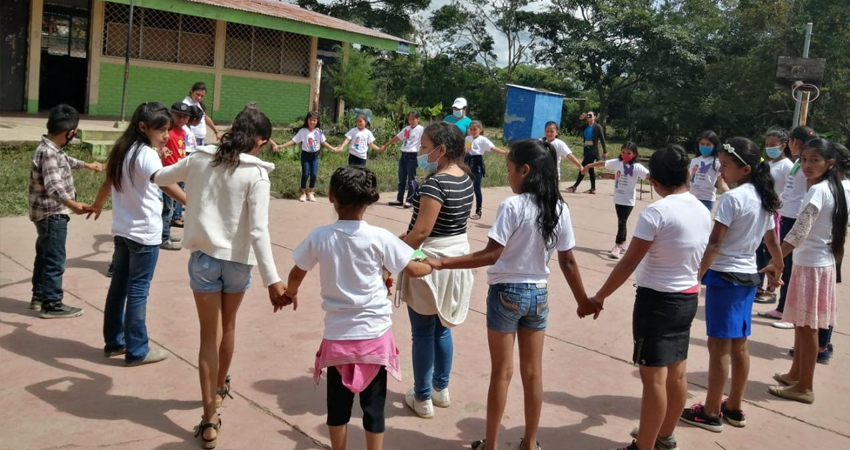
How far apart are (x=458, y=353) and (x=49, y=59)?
1563 centimetres

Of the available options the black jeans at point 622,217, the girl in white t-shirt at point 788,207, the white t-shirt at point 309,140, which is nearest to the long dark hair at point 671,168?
the girl in white t-shirt at point 788,207

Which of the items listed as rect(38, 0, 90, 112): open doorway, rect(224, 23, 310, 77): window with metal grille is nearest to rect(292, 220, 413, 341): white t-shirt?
rect(38, 0, 90, 112): open doorway

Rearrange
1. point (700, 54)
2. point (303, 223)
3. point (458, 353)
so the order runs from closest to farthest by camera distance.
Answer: point (458, 353)
point (303, 223)
point (700, 54)

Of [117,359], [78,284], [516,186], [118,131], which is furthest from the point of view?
[118,131]

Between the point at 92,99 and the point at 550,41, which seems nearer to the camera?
the point at 92,99

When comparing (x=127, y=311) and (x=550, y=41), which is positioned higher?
(x=550, y=41)

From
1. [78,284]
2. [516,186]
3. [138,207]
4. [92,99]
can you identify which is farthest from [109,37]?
[516,186]

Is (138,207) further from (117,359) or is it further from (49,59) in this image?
(49,59)

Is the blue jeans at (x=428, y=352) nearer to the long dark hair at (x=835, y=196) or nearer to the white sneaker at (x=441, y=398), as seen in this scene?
the white sneaker at (x=441, y=398)

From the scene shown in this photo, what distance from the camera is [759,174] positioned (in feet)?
14.0

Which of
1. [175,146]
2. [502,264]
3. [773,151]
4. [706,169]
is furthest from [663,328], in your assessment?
[175,146]

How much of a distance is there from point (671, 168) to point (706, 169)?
5.00 metres

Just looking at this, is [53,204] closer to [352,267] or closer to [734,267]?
[352,267]

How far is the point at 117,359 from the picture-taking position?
15.6 feet
